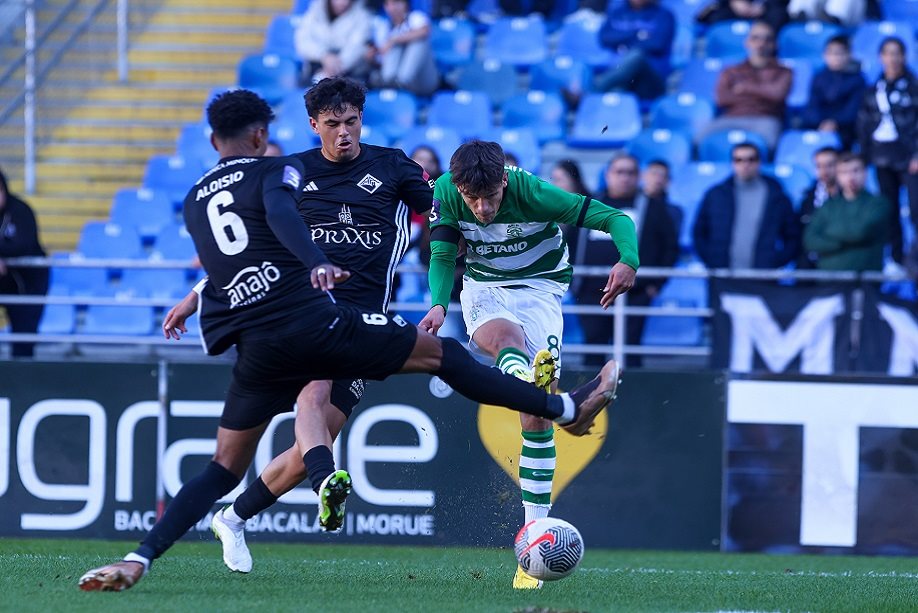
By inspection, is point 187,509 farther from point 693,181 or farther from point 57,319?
point 693,181

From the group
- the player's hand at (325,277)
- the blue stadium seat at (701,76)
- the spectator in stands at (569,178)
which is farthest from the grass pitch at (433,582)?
the blue stadium seat at (701,76)

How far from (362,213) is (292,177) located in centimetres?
120

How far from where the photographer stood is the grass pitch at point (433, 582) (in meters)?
6.21

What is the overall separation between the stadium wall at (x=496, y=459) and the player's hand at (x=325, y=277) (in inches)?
162

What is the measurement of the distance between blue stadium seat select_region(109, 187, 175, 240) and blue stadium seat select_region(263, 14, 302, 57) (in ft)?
8.80

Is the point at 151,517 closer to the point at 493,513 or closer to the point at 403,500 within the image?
the point at 403,500

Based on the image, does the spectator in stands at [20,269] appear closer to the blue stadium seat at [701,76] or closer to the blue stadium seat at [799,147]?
the blue stadium seat at [701,76]

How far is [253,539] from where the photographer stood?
9688 millimetres

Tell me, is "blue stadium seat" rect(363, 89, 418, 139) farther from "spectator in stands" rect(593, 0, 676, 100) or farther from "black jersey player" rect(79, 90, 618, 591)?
"black jersey player" rect(79, 90, 618, 591)

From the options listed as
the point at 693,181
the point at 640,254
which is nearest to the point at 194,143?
the point at 693,181

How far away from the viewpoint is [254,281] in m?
6.14

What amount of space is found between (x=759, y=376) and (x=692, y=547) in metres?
1.22

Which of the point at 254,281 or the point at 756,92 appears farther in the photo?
the point at 756,92

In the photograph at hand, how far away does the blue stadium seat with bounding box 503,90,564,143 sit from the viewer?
13.8 m
